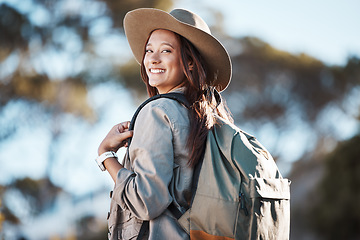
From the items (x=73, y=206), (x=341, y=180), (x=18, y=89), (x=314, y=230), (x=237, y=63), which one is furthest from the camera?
(x=237, y=63)

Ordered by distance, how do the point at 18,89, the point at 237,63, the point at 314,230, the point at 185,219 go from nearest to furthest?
the point at 185,219 → the point at 314,230 → the point at 18,89 → the point at 237,63

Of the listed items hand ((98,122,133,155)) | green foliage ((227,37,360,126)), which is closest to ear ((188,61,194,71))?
hand ((98,122,133,155))

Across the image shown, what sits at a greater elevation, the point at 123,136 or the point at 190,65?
the point at 190,65

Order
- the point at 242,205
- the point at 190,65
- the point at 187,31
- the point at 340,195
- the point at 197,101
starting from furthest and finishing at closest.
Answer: the point at 340,195 < the point at 190,65 < the point at 187,31 < the point at 197,101 < the point at 242,205

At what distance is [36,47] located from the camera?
13.9m

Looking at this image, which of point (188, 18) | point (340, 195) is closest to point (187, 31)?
point (188, 18)

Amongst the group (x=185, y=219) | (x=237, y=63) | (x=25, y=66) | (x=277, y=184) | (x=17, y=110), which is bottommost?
(x=185, y=219)

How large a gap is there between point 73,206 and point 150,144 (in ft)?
43.2

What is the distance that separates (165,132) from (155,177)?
0.59ft

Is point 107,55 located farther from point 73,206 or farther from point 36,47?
point 73,206

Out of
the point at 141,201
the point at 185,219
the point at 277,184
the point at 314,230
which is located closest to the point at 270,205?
the point at 277,184

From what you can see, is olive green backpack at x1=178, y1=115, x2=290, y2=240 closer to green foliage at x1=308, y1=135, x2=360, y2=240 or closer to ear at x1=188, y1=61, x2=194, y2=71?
ear at x1=188, y1=61, x2=194, y2=71

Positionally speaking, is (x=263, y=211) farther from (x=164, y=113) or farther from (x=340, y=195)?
(x=340, y=195)

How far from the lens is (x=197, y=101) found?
1990 mm
